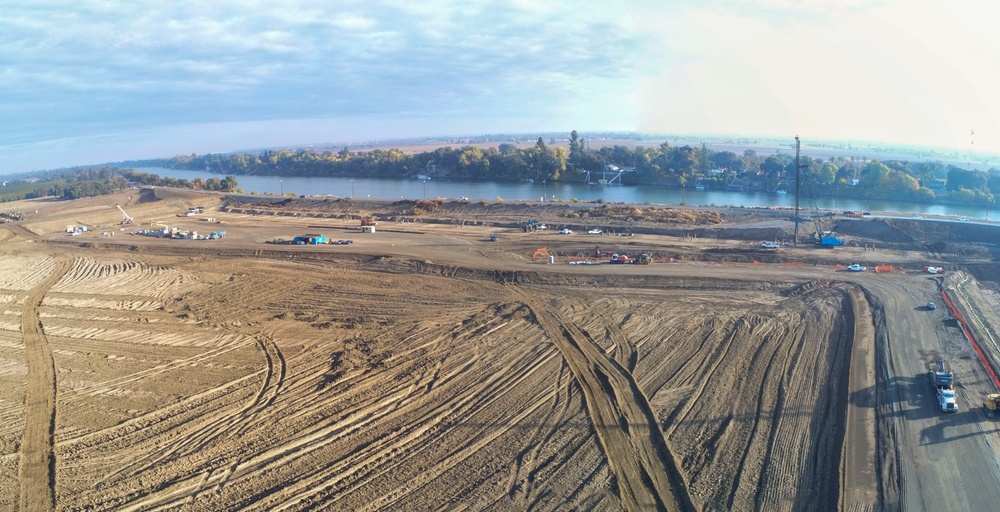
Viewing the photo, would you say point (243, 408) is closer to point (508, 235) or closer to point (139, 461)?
point (139, 461)

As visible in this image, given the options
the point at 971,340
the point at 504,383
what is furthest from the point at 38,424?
the point at 971,340

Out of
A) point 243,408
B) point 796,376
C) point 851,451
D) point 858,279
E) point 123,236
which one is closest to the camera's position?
point 851,451

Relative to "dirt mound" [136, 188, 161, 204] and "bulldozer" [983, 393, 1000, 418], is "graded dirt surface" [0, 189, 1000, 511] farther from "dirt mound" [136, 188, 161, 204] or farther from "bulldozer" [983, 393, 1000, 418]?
"dirt mound" [136, 188, 161, 204]

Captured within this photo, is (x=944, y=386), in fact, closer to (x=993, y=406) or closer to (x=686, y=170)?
(x=993, y=406)

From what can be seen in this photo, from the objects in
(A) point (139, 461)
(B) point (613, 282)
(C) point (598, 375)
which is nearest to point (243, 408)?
(A) point (139, 461)

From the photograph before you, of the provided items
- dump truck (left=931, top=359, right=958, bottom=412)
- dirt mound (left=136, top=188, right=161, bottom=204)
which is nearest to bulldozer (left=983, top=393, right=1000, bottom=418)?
dump truck (left=931, top=359, right=958, bottom=412)

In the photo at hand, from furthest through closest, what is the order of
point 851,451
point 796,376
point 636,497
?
point 796,376 → point 851,451 → point 636,497

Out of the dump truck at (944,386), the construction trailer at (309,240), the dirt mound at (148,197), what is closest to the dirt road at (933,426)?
the dump truck at (944,386)

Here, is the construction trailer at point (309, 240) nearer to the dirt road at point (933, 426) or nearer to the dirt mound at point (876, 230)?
the dirt road at point (933, 426)
